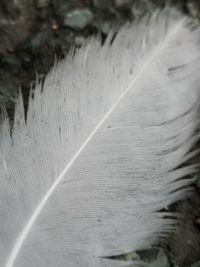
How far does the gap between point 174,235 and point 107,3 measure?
0.52 metres

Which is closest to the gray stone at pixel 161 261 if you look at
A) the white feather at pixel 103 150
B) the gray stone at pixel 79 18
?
the white feather at pixel 103 150

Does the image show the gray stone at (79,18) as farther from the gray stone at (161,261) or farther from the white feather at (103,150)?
the gray stone at (161,261)

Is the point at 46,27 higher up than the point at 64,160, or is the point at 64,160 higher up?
the point at 46,27

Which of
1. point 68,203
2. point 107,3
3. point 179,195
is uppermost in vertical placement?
point 107,3

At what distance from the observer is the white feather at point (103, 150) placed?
97 centimetres

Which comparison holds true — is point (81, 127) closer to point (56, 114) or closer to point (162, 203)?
point (56, 114)

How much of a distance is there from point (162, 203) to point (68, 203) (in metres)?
0.20

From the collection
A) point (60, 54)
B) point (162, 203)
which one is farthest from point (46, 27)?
point (162, 203)

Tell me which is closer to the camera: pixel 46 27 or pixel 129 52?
pixel 129 52

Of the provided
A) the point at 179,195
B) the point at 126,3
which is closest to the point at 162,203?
the point at 179,195

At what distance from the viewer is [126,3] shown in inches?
41.2

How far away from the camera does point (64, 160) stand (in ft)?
3.29

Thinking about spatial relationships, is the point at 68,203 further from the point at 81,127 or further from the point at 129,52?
the point at 129,52

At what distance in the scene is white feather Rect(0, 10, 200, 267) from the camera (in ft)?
3.18
